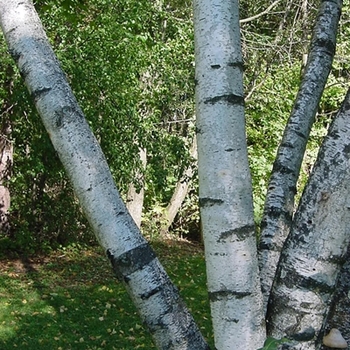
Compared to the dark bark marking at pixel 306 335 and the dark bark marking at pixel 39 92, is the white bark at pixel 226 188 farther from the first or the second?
the dark bark marking at pixel 39 92

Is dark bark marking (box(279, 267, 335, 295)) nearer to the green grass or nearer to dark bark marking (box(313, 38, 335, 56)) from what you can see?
dark bark marking (box(313, 38, 335, 56))

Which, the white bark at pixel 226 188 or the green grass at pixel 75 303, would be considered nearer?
the white bark at pixel 226 188

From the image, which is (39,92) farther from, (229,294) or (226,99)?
(229,294)

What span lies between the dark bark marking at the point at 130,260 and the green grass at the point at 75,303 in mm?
4252

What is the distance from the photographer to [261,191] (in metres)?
10.8

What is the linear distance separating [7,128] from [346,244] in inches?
312

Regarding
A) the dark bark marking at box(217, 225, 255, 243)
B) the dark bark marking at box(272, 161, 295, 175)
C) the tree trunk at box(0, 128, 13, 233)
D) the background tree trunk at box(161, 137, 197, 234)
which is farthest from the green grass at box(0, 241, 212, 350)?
the dark bark marking at box(217, 225, 255, 243)

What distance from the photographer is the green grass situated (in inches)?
214

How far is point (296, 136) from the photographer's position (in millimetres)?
1631

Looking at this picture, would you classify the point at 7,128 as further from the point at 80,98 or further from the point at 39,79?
the point at 39,79

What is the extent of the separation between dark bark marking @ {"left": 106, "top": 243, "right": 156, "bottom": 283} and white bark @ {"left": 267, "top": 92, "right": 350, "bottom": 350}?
309 millimetres

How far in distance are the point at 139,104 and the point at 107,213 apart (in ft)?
23.3

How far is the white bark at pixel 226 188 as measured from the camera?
1.25 meters

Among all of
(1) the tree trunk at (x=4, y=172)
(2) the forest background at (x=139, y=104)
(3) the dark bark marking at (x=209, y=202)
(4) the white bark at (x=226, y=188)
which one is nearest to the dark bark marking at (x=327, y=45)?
(4) the white bark at (x=226, y=188)
